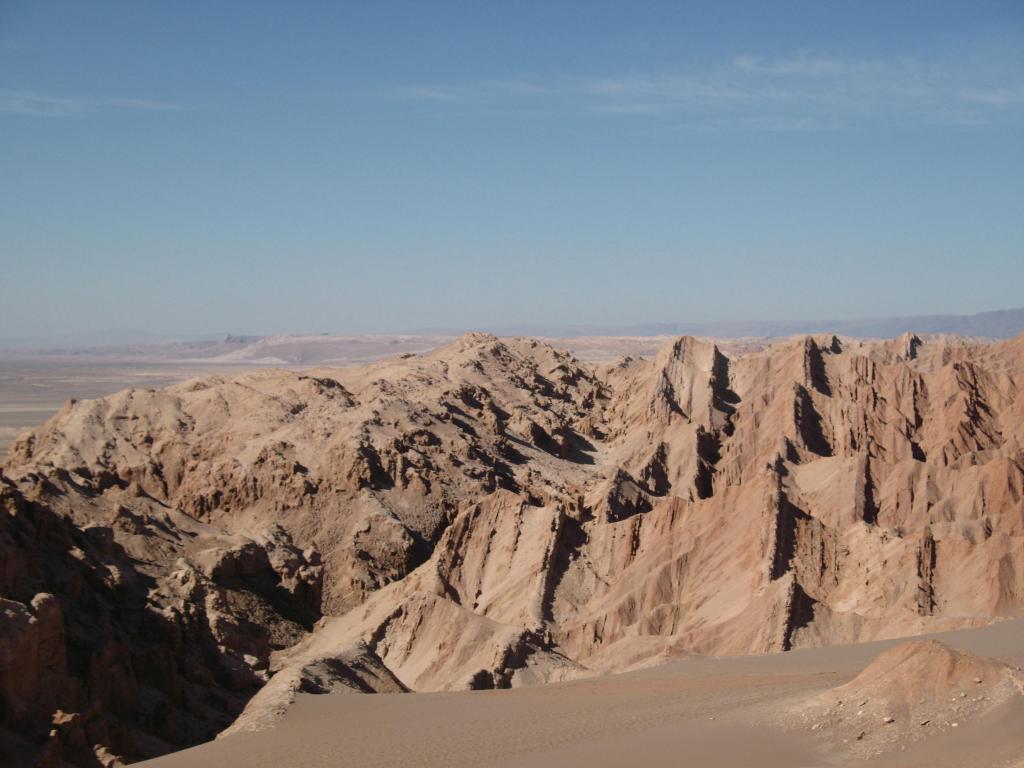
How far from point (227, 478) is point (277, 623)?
384 inches

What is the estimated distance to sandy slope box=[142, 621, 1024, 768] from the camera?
17766 millimetres

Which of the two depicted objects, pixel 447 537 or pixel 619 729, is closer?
pixel 619 729

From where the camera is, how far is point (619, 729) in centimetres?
2019

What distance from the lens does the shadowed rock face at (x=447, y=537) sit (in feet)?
90.0

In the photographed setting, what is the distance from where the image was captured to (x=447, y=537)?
4222 cm

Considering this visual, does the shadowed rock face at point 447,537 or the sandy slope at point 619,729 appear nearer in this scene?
the sandy slope at point 619,729

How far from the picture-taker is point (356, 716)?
22.6 meters

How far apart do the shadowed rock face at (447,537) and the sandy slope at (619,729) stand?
2139 millimetres

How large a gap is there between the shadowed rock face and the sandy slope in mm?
2139

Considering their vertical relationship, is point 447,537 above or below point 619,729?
below

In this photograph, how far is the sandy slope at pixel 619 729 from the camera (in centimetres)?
1777

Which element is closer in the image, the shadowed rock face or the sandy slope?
the sandy slope

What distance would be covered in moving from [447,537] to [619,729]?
22.4 meters

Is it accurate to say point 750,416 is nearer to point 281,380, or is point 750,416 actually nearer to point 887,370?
point 887,370
